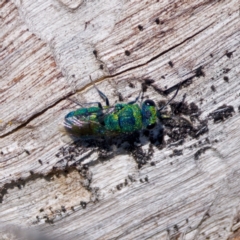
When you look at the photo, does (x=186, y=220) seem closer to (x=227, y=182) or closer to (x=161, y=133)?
(x=227, y=182)

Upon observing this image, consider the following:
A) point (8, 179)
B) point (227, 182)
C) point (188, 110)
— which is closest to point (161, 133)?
point (188, 110)

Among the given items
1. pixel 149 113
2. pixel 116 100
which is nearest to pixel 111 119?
pixel 116 100
